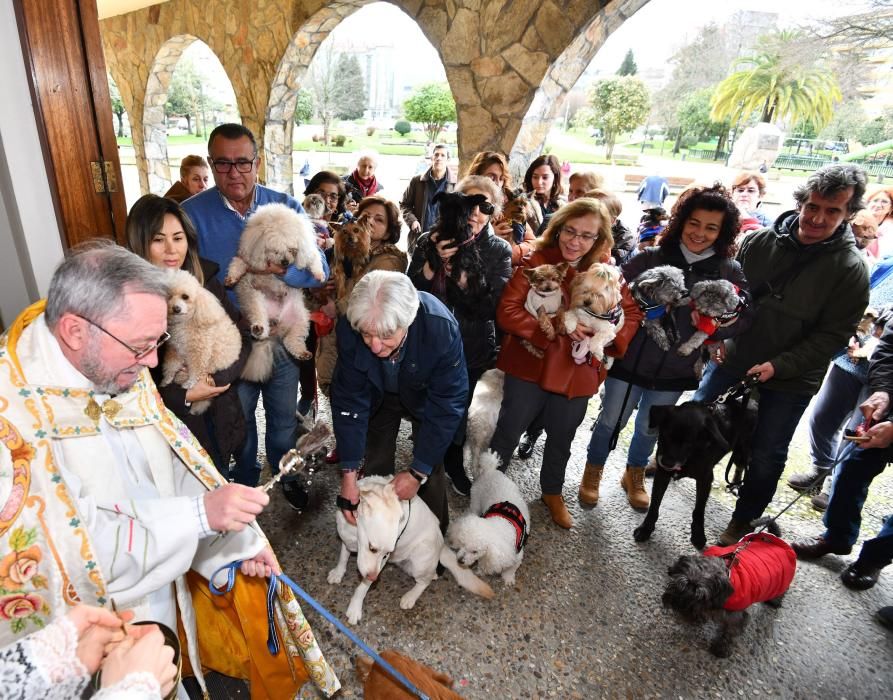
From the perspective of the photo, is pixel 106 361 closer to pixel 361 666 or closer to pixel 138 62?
pixel 361 666

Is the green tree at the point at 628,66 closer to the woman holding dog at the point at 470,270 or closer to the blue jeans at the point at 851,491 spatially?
the woman holding dog at the point at 470,270

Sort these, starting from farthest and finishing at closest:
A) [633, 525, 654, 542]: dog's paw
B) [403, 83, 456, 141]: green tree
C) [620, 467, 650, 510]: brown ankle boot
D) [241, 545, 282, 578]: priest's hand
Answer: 1. [403, 83, 456, 141]: green tree
2. [620, 467, 650, 510]: brown ankle boot
3. [633, 525, 654, 542]: dog's paw
4. [241, 545, 282, 578]: priest's hand

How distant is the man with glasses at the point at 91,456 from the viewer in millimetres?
1077

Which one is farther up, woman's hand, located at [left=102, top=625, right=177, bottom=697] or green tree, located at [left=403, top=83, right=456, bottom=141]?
green tree, located at [left=403, top=83, right=456, bottom=141]

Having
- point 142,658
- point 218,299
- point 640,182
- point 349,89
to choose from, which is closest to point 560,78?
point 218,299

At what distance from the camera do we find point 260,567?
156 centimetres

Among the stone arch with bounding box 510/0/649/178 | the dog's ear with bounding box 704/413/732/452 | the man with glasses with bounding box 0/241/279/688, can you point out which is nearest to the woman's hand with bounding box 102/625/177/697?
the man with glasses with bounding box 0/241/279/688

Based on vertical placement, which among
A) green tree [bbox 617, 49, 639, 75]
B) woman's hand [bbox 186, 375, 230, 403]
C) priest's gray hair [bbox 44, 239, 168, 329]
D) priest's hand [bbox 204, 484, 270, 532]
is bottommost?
woman's hand [bbox 186, 375, 230, 403]

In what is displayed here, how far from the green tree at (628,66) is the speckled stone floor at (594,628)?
14.6m

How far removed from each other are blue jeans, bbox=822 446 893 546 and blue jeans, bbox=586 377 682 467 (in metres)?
0.95

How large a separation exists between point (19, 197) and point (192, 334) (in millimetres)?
1191

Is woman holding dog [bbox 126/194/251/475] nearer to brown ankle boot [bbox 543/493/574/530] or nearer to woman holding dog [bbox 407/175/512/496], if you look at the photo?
woman holding dog [bbox 407/175/512/496]

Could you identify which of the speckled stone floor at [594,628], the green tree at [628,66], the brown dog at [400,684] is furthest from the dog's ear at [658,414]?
the green tree at [628,66]

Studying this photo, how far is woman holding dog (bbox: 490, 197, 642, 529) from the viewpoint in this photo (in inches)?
107
